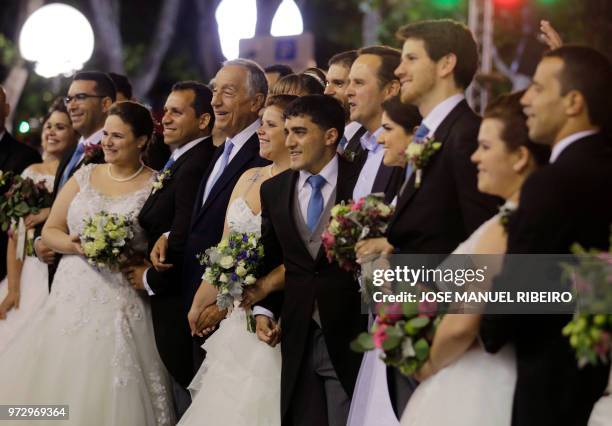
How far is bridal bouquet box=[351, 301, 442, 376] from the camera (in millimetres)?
5375

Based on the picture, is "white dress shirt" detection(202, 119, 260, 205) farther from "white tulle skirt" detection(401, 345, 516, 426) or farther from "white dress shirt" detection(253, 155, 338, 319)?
"white tulle skirt" detection(401, 345, 516, 426)

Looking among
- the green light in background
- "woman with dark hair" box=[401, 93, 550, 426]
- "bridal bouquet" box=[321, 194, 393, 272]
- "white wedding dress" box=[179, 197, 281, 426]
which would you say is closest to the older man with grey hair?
"white wedding dress" box=[179, 197, 281, 426]

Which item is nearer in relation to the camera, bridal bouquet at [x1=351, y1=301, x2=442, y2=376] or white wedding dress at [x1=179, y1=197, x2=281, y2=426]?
bridal bouquet at [x1=351, y1=301, x2=442, y2=376]

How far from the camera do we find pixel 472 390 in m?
5.35

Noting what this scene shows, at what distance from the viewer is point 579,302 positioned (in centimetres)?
473

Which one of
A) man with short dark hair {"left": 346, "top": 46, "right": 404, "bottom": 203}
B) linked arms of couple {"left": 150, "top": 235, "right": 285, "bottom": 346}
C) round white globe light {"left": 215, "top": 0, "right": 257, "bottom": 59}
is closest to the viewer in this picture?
man with short dark hair {"left": 346, "top": 46, "right": 404, "bottom": 203}

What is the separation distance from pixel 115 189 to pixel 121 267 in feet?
1.97

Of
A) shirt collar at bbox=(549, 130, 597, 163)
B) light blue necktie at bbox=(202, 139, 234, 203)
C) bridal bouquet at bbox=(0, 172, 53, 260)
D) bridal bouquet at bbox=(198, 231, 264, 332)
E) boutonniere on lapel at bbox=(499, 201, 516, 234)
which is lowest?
bridal bouquet at bbox=(0, 172, 53, 260)

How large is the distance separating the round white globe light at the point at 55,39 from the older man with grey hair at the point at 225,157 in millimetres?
8033

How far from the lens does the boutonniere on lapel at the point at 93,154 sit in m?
9.48

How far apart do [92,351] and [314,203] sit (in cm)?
238

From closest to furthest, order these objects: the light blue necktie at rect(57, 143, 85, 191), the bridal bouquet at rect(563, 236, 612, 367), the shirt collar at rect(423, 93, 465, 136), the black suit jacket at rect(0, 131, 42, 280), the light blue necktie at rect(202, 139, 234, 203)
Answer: the bridal bouquet at rect(563, 236, 612, 367) → the shirt collar at rect(423, 93, 465, 136) → the light blue necktie at rect(202, 139, 234, 203) → the light blue necktie at rect(57, 143, 85, 191) → the black suit jacket at rect(0, 131, 42, 280)

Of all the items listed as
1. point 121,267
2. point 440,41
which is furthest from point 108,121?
point 440,41

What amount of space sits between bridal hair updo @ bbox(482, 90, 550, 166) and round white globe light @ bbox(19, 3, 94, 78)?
11803mm
